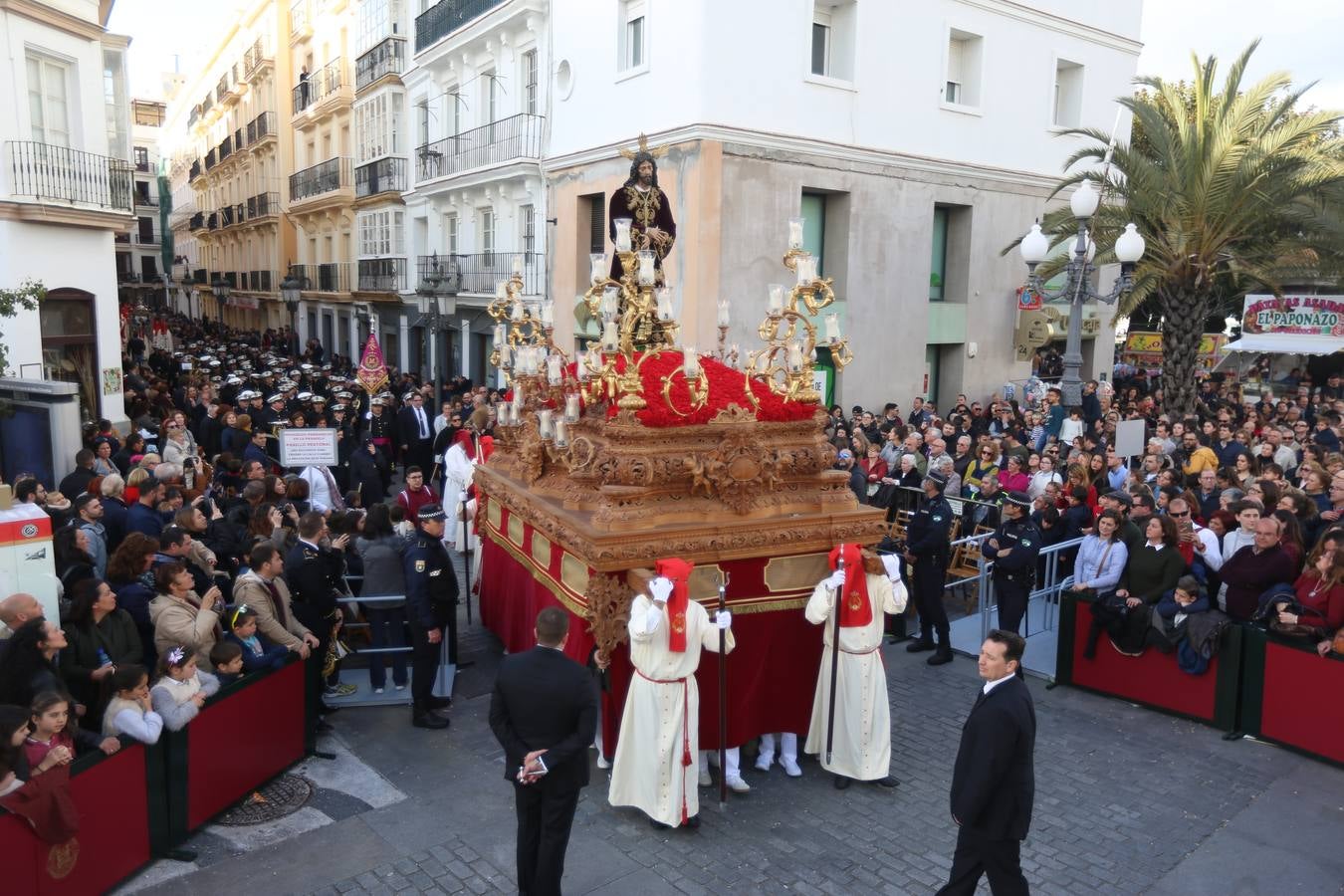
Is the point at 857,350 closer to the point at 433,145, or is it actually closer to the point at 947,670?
the point at 947,670

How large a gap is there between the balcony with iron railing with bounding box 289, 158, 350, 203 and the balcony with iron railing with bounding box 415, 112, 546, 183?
6194 mm

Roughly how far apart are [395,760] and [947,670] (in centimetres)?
505

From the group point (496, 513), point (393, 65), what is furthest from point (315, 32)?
point (496, 513)

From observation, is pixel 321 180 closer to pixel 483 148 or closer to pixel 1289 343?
pixel 483 148

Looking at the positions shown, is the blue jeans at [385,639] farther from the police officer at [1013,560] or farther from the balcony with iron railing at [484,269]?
the balcony with iron railing at [484,269]

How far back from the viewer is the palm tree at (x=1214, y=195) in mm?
16375

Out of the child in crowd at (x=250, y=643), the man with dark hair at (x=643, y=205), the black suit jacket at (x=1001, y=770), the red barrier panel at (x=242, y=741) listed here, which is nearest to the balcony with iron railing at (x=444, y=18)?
the man with dark hair at (x=643, y=205)

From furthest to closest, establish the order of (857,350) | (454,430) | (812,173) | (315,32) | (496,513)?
(315,32) < (857,350) < (812,173) < (454,430) < (496,513)

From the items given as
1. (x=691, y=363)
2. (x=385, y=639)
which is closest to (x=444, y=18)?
(x=385, y=639)

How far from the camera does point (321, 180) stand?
116 ft

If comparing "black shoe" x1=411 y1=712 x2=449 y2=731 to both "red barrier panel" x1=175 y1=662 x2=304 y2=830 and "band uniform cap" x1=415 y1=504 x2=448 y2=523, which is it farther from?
"band uniform cap" x1=415 y1=504 x2=448 y2=523

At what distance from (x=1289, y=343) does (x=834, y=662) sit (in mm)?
21041

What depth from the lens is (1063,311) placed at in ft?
77.2

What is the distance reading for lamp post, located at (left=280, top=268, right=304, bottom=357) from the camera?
33.1 meters
